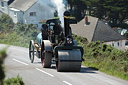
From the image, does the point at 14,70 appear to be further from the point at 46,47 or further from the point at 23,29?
the point at 23,29

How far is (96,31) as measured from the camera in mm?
47656

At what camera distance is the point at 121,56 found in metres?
19.0

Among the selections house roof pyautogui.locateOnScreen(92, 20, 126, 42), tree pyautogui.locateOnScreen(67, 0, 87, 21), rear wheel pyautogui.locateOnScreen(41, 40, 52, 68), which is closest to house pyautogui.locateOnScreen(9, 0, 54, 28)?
tree pyautogui.locateOnScreen(67, 0, 87, 21)

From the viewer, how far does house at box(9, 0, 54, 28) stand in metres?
64.1

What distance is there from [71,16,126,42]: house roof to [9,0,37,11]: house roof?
1714 cm

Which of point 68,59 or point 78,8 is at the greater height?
point 78,8

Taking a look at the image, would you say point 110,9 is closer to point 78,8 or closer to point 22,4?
point 78,8

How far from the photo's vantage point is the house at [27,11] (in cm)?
6406

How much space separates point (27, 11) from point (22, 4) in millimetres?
2307

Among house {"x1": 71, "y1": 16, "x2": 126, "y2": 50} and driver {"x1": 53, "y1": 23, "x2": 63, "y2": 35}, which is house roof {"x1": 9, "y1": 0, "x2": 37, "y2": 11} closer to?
house {"x1": 71, "y1": 16, "x2": 126, "y2": 50}

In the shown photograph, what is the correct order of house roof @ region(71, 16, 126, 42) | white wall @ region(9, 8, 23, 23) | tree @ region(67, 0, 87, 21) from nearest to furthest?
house roof @ region(71, 16, 126, 42)
white wall @ region(9, 8, 23, 23)
tree @ region(67, 0, 87, 21)

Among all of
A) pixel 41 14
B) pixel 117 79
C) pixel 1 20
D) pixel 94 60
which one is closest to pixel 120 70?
pixel 117 79

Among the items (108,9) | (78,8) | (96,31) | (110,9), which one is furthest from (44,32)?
(78,8)

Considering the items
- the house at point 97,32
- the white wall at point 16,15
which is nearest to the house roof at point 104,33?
the house at point 97,32
